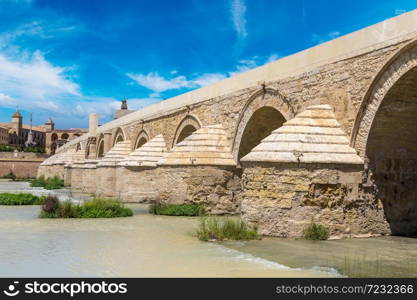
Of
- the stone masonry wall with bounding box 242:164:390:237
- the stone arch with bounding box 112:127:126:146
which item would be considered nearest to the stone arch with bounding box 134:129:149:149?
the stone arch with bounding box 112:127:126:146

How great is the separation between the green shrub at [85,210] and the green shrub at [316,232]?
16.4 ft

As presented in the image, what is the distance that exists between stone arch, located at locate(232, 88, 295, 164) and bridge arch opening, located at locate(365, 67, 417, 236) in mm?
2213

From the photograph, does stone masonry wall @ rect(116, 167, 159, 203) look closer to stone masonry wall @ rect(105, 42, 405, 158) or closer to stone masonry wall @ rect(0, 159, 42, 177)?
stone masonry wall @ rect(105, 42, 405, 158)

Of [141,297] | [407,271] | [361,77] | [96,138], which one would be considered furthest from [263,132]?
[96,138]

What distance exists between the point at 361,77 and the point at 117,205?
20.2 ft

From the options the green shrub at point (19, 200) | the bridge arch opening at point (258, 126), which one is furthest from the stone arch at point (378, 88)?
the green shrub at point (19, 200)

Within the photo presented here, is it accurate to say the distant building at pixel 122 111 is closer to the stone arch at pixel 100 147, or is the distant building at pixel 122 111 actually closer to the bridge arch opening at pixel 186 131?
the stone arch at pixel 100 147

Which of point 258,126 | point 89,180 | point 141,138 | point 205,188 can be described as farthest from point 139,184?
point 89,180

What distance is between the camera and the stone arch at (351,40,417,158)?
7.36 meters

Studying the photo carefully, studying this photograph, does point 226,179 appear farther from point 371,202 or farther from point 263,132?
point 371,202

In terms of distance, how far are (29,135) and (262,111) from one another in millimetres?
73357

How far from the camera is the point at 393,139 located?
27.9 ft

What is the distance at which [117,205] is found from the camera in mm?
11492

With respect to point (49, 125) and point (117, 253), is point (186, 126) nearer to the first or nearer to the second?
point (117, 253)
